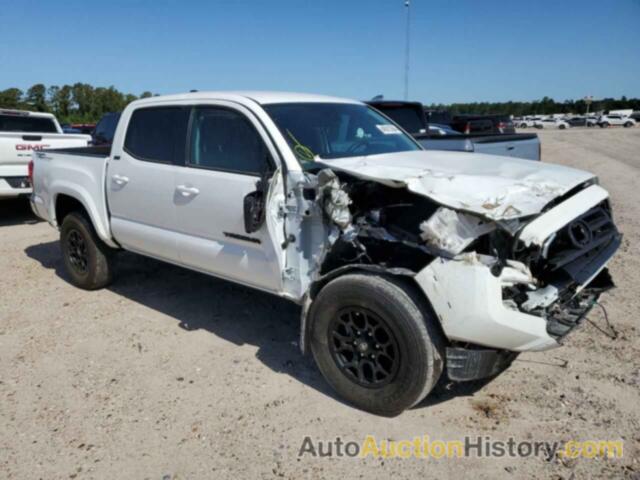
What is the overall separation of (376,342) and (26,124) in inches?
369

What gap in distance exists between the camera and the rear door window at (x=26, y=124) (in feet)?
30.8

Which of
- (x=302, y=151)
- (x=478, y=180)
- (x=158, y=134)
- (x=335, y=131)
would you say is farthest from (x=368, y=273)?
(x=158, y=134)

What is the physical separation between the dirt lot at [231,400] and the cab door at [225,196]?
71cm

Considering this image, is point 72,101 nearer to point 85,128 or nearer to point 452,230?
point 85,128

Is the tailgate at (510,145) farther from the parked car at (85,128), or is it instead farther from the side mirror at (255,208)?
the parked car at (85,128)

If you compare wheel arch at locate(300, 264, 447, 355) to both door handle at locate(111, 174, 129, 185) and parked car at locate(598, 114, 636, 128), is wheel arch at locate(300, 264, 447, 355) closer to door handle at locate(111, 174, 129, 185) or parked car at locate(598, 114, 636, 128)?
door handle at locate(111, 174, 129, 185)

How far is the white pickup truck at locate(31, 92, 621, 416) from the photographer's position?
279 centimetres

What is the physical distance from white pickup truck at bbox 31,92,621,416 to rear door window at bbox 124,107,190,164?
0.02m

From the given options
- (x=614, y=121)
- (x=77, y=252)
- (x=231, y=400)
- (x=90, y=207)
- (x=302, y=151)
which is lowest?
(x=231, y=400)

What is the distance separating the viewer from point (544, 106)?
100125mm

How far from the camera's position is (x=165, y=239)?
4.34m

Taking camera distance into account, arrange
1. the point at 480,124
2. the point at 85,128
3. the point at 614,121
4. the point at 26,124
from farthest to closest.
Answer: the point at 614,121
the point at 85,128
the point at 480,124
the point at 26,124

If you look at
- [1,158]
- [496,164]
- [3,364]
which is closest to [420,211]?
[496,164]

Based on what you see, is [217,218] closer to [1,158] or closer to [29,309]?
[29,309]
